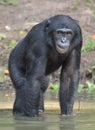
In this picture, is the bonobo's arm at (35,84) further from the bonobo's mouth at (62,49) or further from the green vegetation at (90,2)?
the green vegetation at (90,2)

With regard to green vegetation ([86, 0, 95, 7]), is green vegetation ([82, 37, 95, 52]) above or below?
below

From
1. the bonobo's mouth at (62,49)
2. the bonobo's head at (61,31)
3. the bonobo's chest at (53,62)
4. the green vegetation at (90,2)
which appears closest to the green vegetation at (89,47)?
the green vegetation at (90,2)

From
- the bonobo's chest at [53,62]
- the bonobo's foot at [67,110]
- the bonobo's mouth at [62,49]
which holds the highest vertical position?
the bonobo's mouth at [62,49]

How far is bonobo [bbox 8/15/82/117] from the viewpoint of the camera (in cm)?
1002

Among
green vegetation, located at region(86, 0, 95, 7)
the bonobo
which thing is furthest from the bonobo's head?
green vegetation, located at region(86, 0, 95, 7)

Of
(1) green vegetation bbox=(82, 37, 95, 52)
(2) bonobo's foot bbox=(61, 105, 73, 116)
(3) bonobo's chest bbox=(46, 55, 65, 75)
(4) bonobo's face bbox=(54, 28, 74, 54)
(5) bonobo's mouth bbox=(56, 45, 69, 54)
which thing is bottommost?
(2) bonobo's foot bbox=(61, 105, 73, 116)

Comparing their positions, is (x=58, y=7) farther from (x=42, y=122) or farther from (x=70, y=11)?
(x=42, y=122)

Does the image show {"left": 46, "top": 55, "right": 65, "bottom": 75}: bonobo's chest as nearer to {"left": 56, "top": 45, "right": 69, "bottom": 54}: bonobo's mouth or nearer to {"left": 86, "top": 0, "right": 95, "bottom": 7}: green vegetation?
{"left": 56, "top": 45, "right": 69, "bottom": 54}: bonobo's mouth

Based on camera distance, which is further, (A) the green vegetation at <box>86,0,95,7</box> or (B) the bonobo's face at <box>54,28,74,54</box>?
(A) the green vegetation at <box>86,0,95,7</box>

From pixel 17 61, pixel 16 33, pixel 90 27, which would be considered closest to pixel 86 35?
pixel 90 27

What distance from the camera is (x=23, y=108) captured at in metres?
10.4

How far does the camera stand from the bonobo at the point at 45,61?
10.0m

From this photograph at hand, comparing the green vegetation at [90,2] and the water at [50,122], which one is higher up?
the green vegetation at [90,2]

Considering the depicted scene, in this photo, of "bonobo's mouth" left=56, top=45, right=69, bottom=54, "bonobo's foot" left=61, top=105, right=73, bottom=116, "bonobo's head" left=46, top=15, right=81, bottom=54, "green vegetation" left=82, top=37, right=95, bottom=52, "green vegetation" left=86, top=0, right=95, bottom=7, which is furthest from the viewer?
"green vegetation" left=86, top=0, right=95, bottom=7
